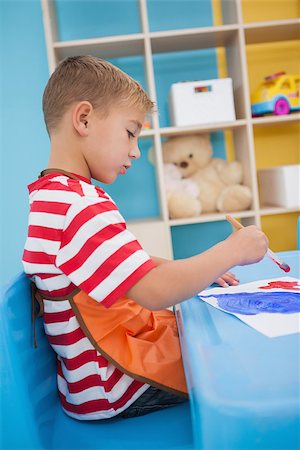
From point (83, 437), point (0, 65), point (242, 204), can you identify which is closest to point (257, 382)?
point (83, 437)

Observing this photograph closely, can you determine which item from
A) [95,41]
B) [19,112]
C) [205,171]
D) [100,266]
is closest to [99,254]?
[100,266]

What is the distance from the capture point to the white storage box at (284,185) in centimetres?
204

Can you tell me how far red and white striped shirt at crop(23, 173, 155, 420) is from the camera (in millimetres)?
660

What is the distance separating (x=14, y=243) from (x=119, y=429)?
1804mm

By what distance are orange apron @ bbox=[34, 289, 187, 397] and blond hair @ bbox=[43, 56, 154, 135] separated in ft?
1.06

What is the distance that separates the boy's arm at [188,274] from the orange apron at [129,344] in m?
0.10

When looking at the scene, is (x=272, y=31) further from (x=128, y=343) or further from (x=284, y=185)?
(x=128, y=343)

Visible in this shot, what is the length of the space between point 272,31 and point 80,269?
5.87 feet

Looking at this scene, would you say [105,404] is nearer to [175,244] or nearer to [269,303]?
[269,303]

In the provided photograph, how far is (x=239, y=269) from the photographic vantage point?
102 cm

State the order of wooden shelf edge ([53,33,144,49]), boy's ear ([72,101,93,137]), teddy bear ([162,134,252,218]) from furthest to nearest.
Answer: teddy bear ([162,134,252,218]) → wooden shelf edge ([53,33,144,49]) → boy's ear ([72,101,93,137])

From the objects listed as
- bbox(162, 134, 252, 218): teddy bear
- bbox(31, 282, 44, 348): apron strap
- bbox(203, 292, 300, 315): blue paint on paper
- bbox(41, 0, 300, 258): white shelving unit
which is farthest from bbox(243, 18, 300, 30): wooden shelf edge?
bbox(31, 282, 44, 348): apron strap

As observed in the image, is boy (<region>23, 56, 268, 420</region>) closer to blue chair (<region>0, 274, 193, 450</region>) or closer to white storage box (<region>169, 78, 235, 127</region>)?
blue chair (<region>0, 274, 193, 450</region>)

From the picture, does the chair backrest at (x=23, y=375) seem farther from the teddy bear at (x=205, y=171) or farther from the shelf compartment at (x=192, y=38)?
the shelf compartment at (x=192, y=38)
